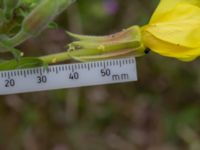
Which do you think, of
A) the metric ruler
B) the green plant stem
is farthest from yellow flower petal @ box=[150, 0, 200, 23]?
the green plant stem

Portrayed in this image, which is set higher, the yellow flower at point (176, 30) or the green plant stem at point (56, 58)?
the yellow flower at point (176, 30)

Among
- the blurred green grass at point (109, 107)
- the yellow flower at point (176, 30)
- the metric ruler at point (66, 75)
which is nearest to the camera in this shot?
the yellow flower at point (176, 30)

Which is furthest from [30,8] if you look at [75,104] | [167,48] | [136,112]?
[136,112]

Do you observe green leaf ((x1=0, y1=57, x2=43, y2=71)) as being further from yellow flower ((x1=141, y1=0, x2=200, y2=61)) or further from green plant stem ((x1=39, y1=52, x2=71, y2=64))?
yellow flower ((x1=141, y1=0, x2=200, y2=61))

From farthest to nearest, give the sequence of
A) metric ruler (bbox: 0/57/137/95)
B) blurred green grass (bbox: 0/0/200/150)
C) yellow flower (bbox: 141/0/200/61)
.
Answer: blurred green grass (bbox: 0/0/200/150), metric ruler (bbox: 0/57/137/95), yellow flower (bbox: 141/0/200/61)

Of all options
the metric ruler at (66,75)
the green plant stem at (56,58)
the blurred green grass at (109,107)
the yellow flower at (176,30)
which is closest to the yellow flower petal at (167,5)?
the yellow flower at (176,30)

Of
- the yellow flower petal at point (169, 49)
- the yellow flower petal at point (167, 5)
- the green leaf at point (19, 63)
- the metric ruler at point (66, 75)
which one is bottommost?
the metric ruler at point (66, 75)

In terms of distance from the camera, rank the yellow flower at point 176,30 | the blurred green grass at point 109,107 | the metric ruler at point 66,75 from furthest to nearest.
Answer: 1. the blurred green grass at point 109,107
2. the metric ruler at point 66,75
3. the yellow flower at point 176,30

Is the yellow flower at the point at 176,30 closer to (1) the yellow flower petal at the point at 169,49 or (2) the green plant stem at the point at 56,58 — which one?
(1) the yellow flower petal at the point at 169,49

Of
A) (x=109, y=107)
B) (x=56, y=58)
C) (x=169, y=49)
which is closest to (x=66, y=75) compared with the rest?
(x=56, y=58)
